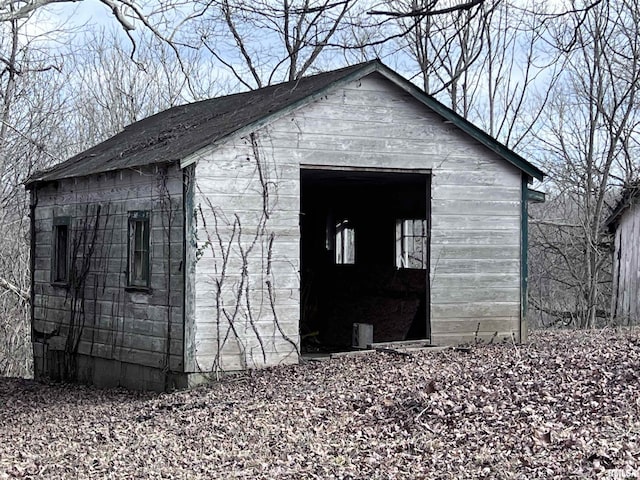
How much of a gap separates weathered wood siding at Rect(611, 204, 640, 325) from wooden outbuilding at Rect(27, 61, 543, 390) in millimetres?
7874

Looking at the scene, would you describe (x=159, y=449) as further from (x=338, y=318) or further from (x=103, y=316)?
(x=338, y=318)

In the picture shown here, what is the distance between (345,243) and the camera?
22938mm

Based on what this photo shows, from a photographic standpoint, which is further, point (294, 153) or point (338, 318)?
point (338, 318)

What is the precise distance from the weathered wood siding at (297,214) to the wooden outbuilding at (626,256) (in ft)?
28.2

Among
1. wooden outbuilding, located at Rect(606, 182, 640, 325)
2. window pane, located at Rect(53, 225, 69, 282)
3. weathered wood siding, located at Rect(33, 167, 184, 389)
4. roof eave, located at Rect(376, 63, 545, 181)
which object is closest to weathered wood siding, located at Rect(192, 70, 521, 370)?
roof eave, located at Rect(376, 63, 545, 181)

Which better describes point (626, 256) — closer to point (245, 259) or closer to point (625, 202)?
point (625, 202)

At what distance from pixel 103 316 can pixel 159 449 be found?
6.71 m

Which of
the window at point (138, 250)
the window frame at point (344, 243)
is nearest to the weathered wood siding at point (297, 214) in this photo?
the window at point (138, 250)

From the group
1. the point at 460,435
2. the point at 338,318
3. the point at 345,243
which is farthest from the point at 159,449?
the point at 345,243

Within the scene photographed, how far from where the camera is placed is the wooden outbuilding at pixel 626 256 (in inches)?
975

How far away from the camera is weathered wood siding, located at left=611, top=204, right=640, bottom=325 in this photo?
24.8 meters

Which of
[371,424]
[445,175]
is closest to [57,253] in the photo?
[445,175]

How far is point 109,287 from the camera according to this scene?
16.6 metres

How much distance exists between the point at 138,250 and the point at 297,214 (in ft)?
9.12
